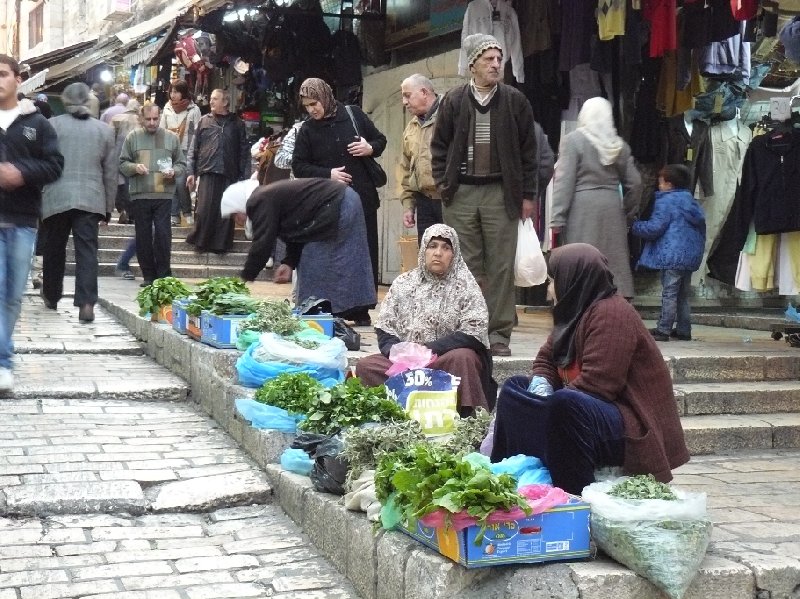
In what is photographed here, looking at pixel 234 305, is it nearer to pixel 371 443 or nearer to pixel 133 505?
pixel 133 505

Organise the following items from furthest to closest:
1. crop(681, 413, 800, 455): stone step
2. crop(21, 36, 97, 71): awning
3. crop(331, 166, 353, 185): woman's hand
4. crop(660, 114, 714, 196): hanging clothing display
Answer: crop(21, 36, 97, 71): awning < crop(660, 114, 714, 196): hanging clothing display < crop(331, 166, 353, 185): woman's hand < crop(681, 413, 800, 455): stone step

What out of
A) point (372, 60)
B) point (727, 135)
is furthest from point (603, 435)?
point (372, 60)

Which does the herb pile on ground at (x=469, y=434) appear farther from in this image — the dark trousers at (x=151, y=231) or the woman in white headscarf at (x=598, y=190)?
the dark trousers at (x=151, y=231)

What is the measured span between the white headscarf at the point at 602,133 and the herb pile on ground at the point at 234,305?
2.57 meters

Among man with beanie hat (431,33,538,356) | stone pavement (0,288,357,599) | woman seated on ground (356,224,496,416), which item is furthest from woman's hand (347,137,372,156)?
woman seated on ground (356,224,496,416)

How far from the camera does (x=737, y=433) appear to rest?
21.8 feet

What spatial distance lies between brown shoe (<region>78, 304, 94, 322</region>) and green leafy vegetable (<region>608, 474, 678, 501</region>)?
22.9 ft

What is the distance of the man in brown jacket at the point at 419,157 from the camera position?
847cm

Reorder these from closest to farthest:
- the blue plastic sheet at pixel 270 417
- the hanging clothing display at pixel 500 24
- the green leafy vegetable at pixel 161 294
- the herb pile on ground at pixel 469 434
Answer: the herb pile on ground at pixel 469 434
the blue plastic sheet at pixel 270 417
the green leafy vegetable at pixel 161 294
the hanging clothing display at pixel 500 24

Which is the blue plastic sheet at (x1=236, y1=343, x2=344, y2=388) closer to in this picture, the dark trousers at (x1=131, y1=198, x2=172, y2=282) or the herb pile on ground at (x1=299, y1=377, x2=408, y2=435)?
the herb pile on ground at (x1=299, y1=377, x2=408, y2=435)

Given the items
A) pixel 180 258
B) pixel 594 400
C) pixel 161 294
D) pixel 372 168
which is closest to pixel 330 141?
pixel 372 168

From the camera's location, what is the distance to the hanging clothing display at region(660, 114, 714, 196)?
35.8ft

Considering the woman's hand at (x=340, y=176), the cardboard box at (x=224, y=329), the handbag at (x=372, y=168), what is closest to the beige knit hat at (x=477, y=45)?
the woman's hand at (x=340, y=176)

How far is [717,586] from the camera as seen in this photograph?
3.70m
